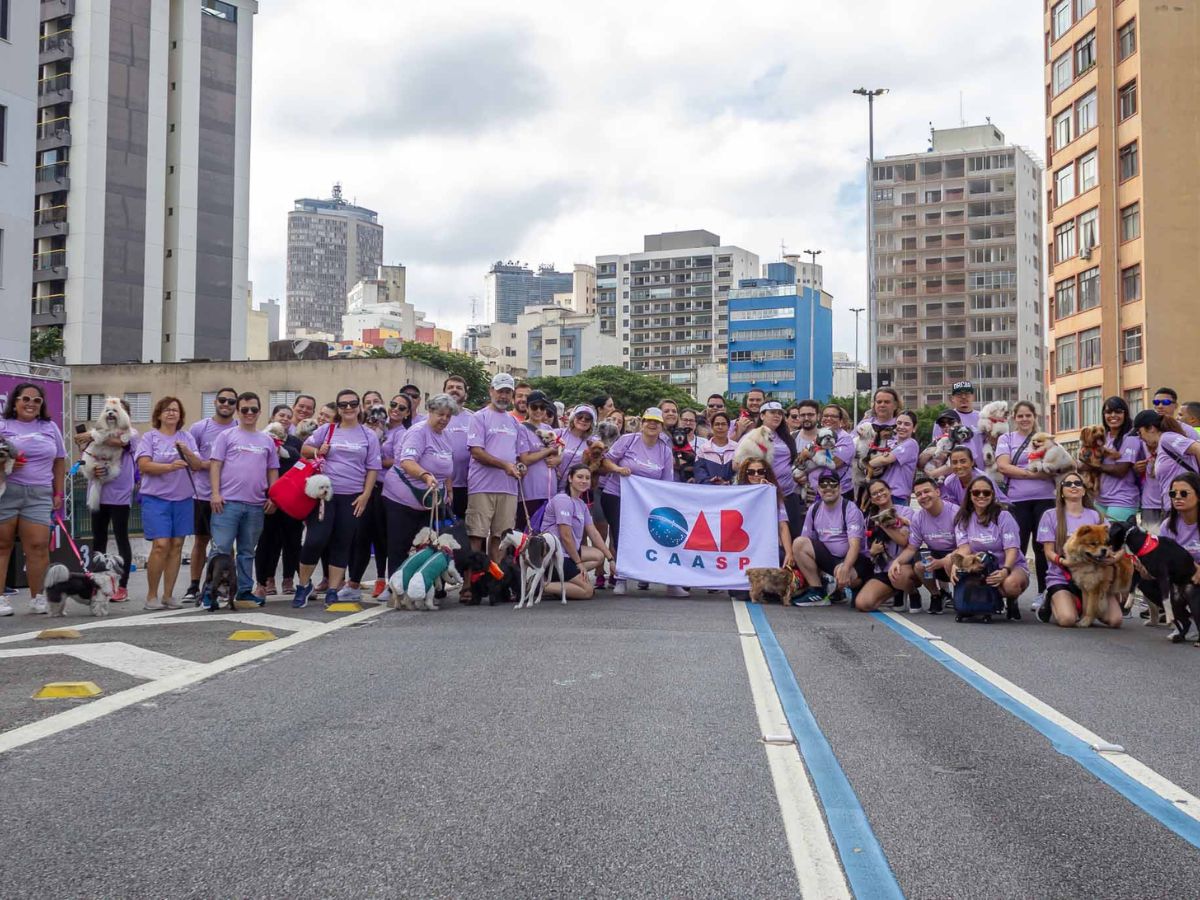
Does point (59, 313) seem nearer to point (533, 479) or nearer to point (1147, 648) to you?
point (533, 479)

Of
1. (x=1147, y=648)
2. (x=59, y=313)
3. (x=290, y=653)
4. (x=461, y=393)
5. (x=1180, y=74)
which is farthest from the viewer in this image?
(x=59, y=313)

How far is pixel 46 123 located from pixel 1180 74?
64.2 meters

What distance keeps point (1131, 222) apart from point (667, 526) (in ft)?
151

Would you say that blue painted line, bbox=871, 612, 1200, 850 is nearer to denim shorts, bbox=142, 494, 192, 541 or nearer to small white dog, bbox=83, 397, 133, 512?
denim shorts, bbox=142, 494, 192, 541

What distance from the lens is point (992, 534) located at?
1153 cm

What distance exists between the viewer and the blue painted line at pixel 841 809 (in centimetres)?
389

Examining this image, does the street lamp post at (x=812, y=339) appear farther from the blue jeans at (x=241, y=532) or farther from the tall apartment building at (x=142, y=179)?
the blue jeans at (x=241, y=532)

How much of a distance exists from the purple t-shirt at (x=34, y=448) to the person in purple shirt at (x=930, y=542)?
8.28 metres

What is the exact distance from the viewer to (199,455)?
1204cm

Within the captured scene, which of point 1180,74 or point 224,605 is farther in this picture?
point 1180,74

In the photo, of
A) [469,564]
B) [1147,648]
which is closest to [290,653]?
[469,564]

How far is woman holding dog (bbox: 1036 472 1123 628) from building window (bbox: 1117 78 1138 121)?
47.3 meters

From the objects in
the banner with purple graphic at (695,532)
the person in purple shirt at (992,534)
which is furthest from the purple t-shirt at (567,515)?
the person in purple shirt at (992,534)

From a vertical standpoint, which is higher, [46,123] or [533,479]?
[46,123]
